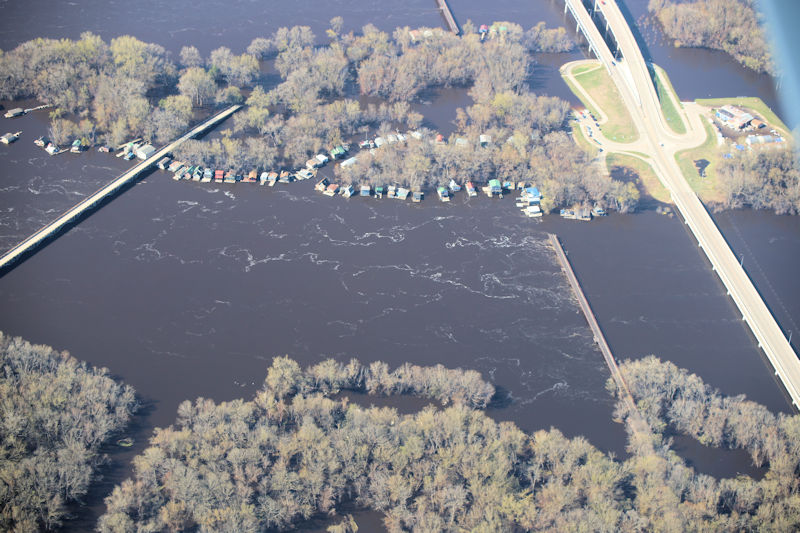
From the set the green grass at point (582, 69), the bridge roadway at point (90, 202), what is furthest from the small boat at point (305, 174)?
the green grass at point (582, 69)

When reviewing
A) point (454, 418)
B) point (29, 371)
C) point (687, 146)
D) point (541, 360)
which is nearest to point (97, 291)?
point (29, 371)

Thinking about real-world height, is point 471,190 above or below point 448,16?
below

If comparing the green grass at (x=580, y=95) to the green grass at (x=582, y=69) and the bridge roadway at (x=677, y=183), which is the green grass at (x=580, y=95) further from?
the bridge roadway at (x=677, y=183)

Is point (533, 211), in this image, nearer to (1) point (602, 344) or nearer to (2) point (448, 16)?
(1) point (602, 344)

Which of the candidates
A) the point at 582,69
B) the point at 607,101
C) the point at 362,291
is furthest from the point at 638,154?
the point at 362,291

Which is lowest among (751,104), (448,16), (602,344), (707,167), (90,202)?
(602,344)

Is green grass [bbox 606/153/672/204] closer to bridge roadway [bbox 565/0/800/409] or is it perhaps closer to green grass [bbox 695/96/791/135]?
bridge roadway [bbox 565/0/800/409]

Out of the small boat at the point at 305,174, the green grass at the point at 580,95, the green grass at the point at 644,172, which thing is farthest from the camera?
the green grass at the point at 580,95
